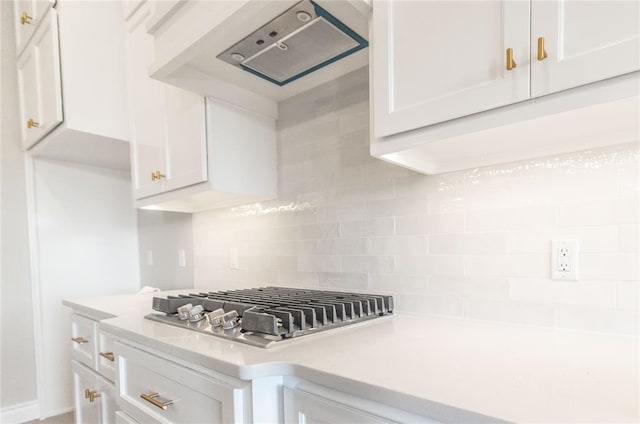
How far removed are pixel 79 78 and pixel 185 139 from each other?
817 mm

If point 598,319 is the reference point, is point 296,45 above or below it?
above

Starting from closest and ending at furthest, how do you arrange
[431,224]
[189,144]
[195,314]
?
[195,314] < [431,224] < [189,144]

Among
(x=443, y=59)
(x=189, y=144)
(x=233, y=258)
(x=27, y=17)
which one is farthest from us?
(x=27, y=17)

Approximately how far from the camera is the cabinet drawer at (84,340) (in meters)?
1.48

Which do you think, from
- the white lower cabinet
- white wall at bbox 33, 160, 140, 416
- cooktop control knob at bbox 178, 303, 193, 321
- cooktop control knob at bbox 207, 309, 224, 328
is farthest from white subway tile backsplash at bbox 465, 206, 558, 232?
white wall at bbox 33, 160, 140, 416

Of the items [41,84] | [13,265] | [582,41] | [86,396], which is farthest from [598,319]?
[13,265]

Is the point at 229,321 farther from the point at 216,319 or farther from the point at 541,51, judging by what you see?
the point at 541,51

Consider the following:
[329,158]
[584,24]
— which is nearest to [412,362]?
[584,24]

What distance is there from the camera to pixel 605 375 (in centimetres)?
62

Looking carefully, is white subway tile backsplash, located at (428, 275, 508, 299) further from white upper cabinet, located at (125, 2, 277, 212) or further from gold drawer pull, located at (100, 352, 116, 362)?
gold drawer pull, located at (100, 352, 116, 362)

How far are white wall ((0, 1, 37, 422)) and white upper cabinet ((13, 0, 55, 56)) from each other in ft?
0.44

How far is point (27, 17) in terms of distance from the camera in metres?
2.14

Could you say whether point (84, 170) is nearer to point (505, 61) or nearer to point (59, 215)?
point (59, 215)

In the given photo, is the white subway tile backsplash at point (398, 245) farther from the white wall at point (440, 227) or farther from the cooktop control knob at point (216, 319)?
the cooktop control knob at point (216, 319)
